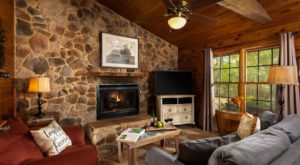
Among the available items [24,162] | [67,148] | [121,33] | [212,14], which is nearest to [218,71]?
[212,14]

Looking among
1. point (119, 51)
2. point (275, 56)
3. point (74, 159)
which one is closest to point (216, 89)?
point (275, 56)

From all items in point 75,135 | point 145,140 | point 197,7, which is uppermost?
point 197,7

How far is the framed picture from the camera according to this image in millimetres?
4234

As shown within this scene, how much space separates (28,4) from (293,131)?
4627 millimetres

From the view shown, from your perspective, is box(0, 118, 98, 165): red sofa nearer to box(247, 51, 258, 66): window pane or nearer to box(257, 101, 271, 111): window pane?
box(257, 101, 271, 111): window pane

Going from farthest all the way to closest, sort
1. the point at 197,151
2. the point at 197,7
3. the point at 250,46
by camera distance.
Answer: the point at 250,46 < the point at 197,7 < the point at 197,151

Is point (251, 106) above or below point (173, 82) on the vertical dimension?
below

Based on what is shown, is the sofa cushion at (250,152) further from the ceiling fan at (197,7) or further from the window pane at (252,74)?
the window pane at (252,74)

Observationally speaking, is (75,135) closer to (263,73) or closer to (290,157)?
(290,157)

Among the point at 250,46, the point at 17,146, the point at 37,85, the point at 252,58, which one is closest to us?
the point at 17,146

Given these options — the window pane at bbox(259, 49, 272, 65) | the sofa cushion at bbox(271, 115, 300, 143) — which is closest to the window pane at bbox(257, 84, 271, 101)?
the window pane at bbox(259, 49, 272, 65)

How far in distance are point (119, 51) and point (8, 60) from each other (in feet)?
7.33

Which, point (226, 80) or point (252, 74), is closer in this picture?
point (252, 74)

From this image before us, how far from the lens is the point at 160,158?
65.3 inches
